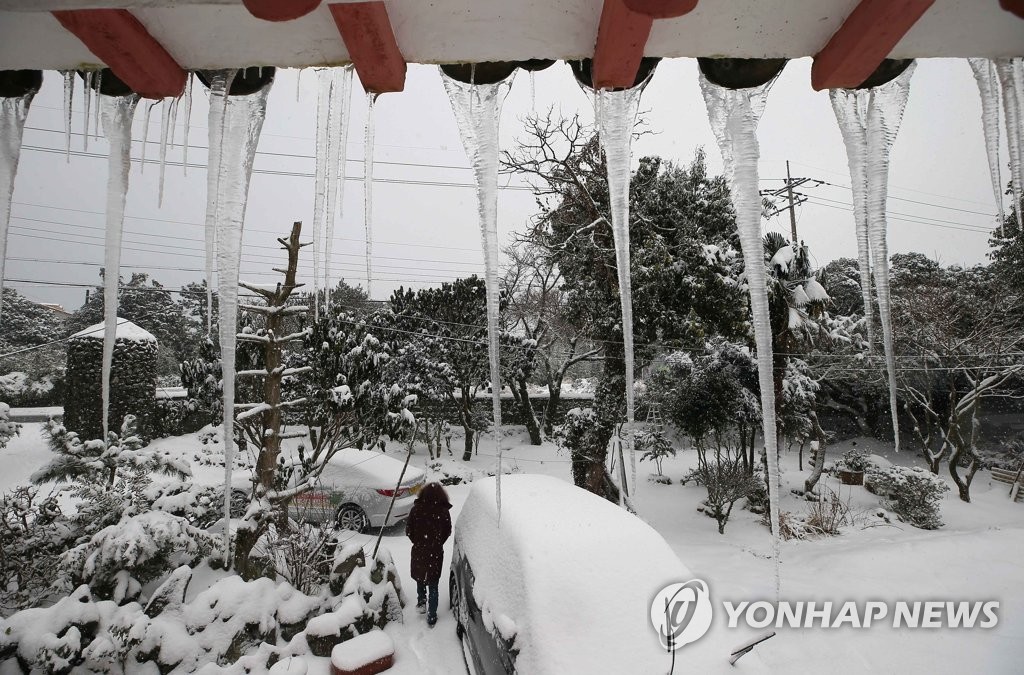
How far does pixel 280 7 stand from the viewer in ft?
3.49

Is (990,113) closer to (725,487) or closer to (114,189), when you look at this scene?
(114,189)

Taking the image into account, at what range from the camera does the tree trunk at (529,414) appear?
55.3 ft

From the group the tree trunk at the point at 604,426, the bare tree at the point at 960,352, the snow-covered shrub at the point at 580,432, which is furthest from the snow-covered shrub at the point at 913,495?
the snow-covered shrub at the point at 580,432

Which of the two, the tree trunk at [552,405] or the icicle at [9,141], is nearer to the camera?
the icicle at [9,141]

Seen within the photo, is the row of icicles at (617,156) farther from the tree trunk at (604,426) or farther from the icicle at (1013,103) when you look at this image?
the tree trunk at (604,426)

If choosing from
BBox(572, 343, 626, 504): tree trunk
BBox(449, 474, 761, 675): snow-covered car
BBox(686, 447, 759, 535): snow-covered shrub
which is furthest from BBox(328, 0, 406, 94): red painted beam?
BBox(686, 447, 759, 535): snow-covered shrub

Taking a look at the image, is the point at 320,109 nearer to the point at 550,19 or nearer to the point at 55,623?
the point at 550,19

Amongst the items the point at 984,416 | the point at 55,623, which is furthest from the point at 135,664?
the point at 984,416

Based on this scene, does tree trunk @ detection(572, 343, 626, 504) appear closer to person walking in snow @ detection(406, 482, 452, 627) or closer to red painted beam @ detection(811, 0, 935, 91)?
person walking in snow @ detection(406, 482, 452, 627)

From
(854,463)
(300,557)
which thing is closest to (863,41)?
(300,557)

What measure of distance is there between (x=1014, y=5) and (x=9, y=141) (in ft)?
10.3

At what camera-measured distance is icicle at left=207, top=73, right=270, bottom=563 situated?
1.50m

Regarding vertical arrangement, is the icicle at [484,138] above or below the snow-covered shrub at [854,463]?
above

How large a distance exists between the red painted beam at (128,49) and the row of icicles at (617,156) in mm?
87
